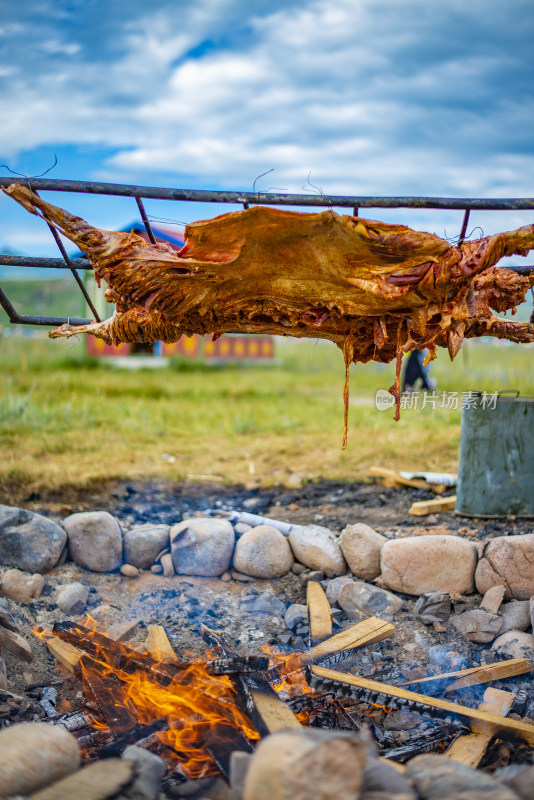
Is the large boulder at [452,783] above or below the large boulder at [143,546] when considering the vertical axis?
above

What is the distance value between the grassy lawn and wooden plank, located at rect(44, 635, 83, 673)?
2050mm

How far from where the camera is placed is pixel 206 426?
432 inches

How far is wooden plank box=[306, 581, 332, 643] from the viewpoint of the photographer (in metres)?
4.33

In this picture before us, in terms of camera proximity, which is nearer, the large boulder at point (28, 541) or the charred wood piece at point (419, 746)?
the charred wood piece at point (419, 746)

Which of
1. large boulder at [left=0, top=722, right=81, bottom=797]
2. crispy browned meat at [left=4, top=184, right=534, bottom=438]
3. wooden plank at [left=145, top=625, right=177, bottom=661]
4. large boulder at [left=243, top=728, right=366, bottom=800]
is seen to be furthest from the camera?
wooden plank at [left=145, top=625, right=177, bottom=661]

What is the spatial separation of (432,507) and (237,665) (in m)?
3.13

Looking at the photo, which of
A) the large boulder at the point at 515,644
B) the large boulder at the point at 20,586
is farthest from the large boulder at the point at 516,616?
the large boulder at the point at 20,586

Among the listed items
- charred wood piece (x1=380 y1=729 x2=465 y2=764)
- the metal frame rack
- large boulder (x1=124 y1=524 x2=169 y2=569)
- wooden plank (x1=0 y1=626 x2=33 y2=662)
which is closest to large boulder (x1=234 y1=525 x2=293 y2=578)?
large boulder (x1=124 y1=524 x2=169 y2=569)

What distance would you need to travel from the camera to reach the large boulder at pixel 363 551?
5.02 meters

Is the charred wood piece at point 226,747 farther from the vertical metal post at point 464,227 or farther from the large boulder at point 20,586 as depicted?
the vertical metal post at point 464,227

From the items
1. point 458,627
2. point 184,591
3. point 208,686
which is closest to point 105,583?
point 184,591

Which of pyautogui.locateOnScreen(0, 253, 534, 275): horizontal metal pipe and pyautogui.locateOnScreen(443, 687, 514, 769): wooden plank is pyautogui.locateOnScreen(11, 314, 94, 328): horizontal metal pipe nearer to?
pyautogui.locateOnScreen(0, 253, 534, 275): horizontal metal pipe

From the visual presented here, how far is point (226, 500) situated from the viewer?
715 centimetres

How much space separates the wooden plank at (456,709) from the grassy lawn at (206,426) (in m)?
2.19
